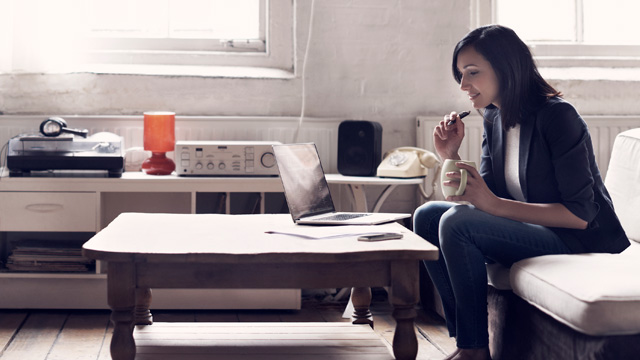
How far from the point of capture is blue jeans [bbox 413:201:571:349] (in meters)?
1.92

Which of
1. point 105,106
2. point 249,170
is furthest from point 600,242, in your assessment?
point 105,106

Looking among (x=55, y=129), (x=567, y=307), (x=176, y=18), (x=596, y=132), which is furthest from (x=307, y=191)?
(x=596, y=132)

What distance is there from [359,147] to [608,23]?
5.14 ft

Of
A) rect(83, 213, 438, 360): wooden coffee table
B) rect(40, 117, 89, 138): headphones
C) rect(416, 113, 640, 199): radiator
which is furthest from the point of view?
rect(416, 113, 640, 199): radiator

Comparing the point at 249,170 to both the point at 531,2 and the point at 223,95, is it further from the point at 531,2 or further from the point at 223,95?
the point at 531,2

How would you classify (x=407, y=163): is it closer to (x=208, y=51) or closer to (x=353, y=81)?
(x=353, y=81)

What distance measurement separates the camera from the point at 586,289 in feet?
5.40

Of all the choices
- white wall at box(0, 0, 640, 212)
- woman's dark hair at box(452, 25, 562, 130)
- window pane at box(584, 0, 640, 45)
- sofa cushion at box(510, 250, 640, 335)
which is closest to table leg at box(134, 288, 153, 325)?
sofa cushion at box(510, 250, 640, 335)

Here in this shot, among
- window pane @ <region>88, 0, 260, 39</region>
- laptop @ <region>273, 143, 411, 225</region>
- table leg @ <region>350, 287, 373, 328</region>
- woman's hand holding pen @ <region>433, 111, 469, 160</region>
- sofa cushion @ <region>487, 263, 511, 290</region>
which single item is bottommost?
table leg @ <region>350, 287, 373, 328</region>

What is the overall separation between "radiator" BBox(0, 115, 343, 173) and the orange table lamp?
0.21m

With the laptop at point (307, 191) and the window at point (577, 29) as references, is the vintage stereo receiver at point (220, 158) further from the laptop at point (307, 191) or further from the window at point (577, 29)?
the window at point (577, 29)

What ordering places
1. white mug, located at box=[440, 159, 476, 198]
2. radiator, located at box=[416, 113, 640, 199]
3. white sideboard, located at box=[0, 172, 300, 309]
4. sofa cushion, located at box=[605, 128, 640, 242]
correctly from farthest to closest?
radiator, located at box=[416, 113, 640, 199]
white sideboard, located at box=[0, 172, 300, 309]
sofa cushion, located at box=[605, 128, 640, 242]
white mug, located at box=[440, 159, 476, 198]

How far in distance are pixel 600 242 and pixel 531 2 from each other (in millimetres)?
1981

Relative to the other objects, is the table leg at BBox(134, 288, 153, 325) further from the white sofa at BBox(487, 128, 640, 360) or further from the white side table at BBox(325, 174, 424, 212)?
the white side table at BBox(325, 174, 424, 212)
